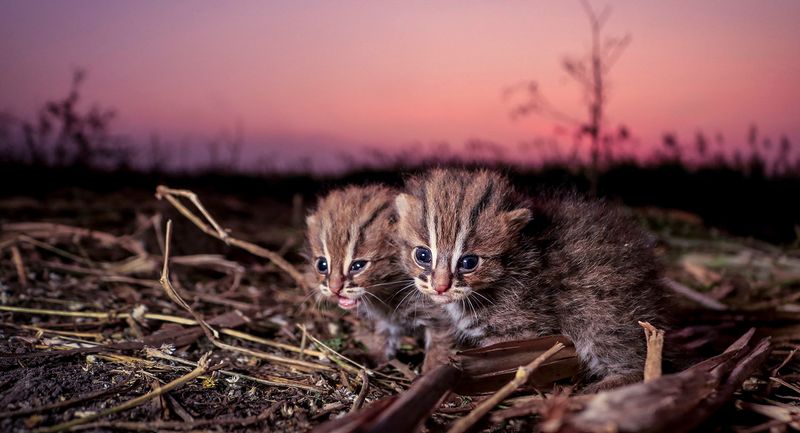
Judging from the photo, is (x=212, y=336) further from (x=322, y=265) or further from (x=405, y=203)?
(x=405, y=203)

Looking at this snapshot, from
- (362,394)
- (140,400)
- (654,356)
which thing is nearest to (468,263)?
(362,394)

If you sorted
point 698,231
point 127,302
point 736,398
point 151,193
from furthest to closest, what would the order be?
point 151,193
point 698,231
point 127,302
point 736,398

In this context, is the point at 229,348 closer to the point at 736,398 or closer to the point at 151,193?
the point at 736,398

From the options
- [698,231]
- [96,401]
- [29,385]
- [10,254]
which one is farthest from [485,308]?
[698,231]

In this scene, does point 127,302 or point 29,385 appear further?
point 127,302

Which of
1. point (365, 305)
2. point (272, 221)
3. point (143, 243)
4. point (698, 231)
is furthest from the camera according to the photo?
point (272, 221)

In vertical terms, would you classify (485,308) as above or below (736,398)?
above

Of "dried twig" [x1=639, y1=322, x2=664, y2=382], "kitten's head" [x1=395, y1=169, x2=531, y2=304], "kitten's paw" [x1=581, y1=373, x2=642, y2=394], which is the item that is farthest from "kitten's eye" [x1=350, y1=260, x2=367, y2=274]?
"dried twig" [x1=639, y1=322, x2=664, y2=382]

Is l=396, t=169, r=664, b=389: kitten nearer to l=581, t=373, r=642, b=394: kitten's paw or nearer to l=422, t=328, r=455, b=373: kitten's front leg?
l=581, t=373, r=642, b=394: kitten's paw
